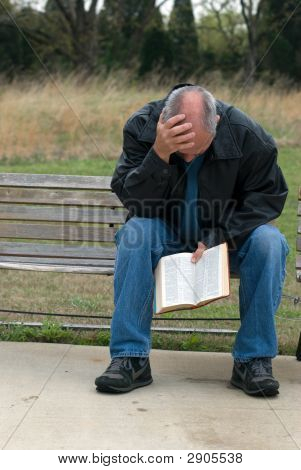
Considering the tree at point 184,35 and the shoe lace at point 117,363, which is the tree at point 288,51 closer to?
the tree at point 184,35

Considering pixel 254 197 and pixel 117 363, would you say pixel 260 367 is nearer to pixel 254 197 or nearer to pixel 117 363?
pixel 117 363

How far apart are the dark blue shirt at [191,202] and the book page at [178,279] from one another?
19cm

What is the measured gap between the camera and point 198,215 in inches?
151

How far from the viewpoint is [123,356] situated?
12.1 feet

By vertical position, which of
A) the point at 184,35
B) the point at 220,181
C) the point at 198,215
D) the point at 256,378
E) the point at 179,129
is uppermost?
the point at 184,35

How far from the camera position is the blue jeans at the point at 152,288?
12.0ft

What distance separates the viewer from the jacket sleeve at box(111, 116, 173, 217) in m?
3.64

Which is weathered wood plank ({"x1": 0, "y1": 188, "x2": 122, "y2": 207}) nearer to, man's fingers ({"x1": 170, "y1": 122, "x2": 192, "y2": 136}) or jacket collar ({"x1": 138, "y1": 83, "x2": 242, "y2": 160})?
jacket collar ({"x1": 138, "y1": 83, "x2": 242, "y2": 160})

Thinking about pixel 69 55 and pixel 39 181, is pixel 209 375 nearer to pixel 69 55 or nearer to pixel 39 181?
pixel 39 181

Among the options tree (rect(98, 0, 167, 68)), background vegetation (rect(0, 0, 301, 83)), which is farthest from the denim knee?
tree (rect(98, 0, 167, 68))

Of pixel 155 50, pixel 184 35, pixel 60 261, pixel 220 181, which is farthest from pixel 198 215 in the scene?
pixel 184 35

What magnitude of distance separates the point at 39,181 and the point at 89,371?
1.18 metres

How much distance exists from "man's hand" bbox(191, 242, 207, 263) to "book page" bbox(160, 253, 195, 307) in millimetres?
18

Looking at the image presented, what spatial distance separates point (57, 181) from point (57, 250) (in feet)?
1.21
